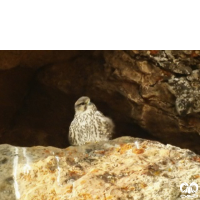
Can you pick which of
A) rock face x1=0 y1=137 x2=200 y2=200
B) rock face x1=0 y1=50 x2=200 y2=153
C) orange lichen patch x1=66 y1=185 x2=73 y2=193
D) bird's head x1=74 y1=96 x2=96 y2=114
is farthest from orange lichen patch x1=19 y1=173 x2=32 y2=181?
rock face x1=0 y1=50 x2=200 y2=153

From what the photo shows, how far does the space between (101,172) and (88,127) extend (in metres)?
1.57

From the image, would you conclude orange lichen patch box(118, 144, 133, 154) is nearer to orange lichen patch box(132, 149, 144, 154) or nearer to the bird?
orange lichen patch box(132, 149, 144, 154)

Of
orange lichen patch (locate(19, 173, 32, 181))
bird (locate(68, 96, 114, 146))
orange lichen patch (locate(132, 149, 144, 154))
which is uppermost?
bird (locate(68, 96, 114, 146))

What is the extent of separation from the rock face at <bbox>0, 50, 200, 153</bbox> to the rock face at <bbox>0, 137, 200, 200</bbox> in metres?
1.21

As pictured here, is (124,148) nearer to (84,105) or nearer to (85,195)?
(85,195)

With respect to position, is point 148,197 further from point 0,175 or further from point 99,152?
point 0,175

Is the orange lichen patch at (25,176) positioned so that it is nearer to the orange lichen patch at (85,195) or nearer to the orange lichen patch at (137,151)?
the orange lichen patch at (85,195)

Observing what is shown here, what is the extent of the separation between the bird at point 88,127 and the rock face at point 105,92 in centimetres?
51

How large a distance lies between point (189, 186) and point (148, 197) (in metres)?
0.29

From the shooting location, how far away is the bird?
4.34 m

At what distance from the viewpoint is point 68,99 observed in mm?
5523

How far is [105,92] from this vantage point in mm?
5059

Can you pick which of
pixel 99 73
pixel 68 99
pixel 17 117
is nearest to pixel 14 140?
pixel 17 117

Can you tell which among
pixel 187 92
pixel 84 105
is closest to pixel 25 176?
pixel 84 105
